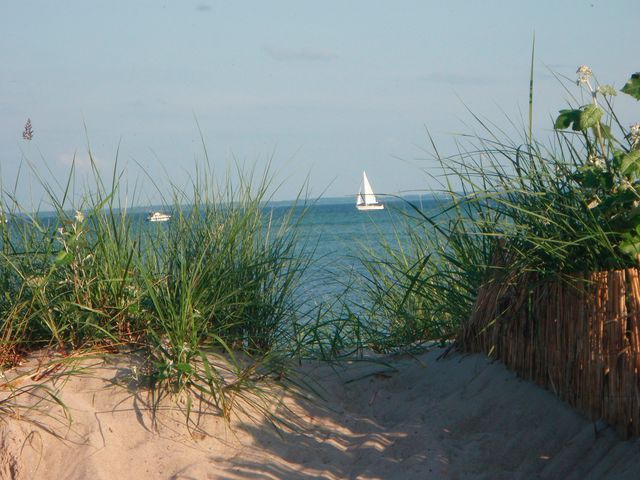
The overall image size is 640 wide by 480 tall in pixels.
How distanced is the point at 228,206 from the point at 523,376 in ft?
6.46

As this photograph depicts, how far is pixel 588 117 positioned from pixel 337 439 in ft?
6.30

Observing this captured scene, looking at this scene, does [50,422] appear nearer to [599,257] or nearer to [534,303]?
[534,303]

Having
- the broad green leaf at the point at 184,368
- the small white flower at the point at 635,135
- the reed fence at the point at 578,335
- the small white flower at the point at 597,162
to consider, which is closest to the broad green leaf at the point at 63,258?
the broad green leaf at the point at 184,368

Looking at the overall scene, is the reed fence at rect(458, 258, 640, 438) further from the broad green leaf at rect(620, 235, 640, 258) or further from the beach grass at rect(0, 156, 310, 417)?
the beach grass at rect(0, 156, 310, 417)

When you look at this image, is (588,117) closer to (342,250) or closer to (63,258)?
(63,258)

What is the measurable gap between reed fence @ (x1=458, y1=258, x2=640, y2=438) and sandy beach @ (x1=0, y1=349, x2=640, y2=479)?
0.10m

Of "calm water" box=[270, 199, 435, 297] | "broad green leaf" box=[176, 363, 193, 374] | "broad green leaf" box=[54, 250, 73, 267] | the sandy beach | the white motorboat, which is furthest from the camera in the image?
"calm water" box=[270, 199, 435, 297]

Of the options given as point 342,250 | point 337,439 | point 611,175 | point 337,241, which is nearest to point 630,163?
point 611,175

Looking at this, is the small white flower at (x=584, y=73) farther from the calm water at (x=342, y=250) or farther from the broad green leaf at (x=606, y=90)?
the calm water at (x=342, y=250)

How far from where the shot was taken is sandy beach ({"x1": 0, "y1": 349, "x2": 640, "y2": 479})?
3.41 m

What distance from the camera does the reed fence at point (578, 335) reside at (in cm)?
320

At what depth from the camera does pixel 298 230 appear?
4.93 m

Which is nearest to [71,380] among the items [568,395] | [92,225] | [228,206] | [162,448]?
[162,448]

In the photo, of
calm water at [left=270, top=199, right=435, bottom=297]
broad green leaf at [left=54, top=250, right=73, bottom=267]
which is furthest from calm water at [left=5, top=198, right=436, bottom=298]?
broad green leaf at [left=54, top=250, right=73, bottom=267]
